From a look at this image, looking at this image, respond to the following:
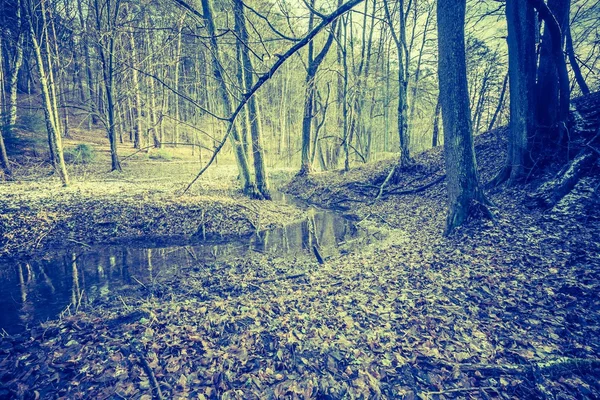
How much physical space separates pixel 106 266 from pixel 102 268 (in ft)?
0.43

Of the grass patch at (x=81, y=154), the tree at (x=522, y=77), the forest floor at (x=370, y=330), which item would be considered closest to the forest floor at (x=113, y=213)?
the grass patch at (x=81, y=154)

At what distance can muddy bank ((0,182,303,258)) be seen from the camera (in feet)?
30.3

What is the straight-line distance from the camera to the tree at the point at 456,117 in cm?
670

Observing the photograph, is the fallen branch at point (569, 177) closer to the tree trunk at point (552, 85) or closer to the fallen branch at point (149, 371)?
the tree trunk at point (552, 85)

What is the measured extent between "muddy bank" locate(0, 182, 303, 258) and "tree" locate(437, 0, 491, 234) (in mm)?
7056

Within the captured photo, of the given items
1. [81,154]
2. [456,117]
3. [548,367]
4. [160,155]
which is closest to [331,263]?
[456,117]

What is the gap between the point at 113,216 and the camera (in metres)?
10.7

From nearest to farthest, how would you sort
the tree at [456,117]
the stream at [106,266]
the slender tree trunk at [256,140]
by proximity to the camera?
the stream at [106,266] < the tree at [456,117] < the slender tree trunk at [256,140]

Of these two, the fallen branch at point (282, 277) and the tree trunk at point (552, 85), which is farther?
the tree trunk at point (552, 85)

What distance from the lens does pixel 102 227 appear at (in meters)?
10.1

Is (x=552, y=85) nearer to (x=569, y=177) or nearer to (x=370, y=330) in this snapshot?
(x=569, y=177)

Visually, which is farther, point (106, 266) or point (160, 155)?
point (160, 155)

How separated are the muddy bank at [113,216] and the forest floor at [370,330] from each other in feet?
13.9

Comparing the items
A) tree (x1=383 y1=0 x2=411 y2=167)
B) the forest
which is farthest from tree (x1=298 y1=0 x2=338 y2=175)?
tree (x1=383 y1=0 x2=411 y2=167)
